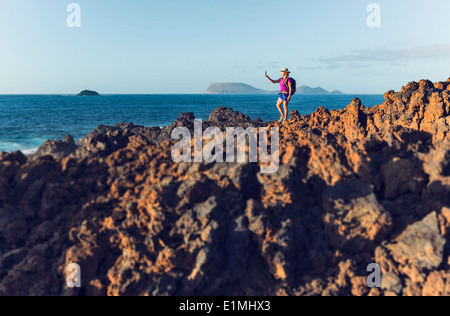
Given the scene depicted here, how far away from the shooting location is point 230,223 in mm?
7016

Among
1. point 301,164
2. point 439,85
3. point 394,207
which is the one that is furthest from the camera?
point 439,85

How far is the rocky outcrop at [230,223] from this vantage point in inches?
256

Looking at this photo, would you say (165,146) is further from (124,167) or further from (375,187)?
(375,187)

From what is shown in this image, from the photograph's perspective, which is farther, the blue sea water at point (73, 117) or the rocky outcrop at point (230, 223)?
the blue sea water at point (73, 117)

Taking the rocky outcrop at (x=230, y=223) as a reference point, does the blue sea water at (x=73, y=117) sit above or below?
above

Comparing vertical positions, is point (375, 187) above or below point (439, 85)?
below

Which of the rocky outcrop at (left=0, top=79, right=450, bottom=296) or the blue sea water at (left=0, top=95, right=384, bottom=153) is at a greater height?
the blue sea water at (left=0, top=95, right=384, bottom=153)

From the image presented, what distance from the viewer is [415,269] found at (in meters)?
6.52

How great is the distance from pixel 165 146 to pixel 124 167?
137 centimetres

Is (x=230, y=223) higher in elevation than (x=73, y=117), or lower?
lower

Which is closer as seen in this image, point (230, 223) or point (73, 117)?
point (230, 223)

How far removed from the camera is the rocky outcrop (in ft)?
21.4

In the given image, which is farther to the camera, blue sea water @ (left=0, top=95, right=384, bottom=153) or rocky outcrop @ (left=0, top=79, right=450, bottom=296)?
blue sea water @ (left=0, top=95, right=384, bottom=153)

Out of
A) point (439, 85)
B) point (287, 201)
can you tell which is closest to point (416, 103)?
point (439, 85)
